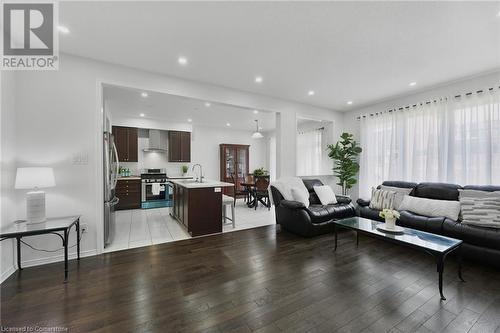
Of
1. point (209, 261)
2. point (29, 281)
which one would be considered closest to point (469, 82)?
point (209, 261)

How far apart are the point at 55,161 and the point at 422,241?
4.69 metres

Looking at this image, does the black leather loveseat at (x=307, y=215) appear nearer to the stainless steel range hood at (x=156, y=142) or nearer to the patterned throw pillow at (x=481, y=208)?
the patterned throw pillow at (x=481, y=208)

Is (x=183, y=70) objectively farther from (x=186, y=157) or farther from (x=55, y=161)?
(x=186, y=157)

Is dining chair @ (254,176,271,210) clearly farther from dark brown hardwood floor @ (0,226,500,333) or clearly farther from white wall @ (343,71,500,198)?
dark brown hardwood floor @ (0,226,500,333)

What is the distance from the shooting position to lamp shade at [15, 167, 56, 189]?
219 centimetres

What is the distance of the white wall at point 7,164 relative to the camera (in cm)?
222

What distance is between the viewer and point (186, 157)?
7168mm

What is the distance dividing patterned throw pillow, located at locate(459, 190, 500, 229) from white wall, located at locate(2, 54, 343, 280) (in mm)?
5242

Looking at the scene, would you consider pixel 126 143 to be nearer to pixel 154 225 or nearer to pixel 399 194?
pixel 154 225

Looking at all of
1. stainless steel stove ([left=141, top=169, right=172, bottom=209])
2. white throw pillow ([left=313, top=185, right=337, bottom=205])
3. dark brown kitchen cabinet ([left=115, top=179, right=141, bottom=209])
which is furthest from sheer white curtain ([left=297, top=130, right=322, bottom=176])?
dark brown kitchen cabinet ([left=115, top=179, right=141, bottom=209])

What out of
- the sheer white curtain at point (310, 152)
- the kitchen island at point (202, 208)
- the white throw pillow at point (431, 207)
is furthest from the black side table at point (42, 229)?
the sheer white curtain at point (310, 152)

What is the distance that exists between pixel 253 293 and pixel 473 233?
2972mm

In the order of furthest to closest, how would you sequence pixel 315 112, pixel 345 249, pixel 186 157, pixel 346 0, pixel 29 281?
pixel 186 157 → pixel 315 112 → pixel 345 249 → pixel 29 281 → pixel 346 0

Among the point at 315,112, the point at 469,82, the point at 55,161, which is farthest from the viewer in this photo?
the point at 315,112
